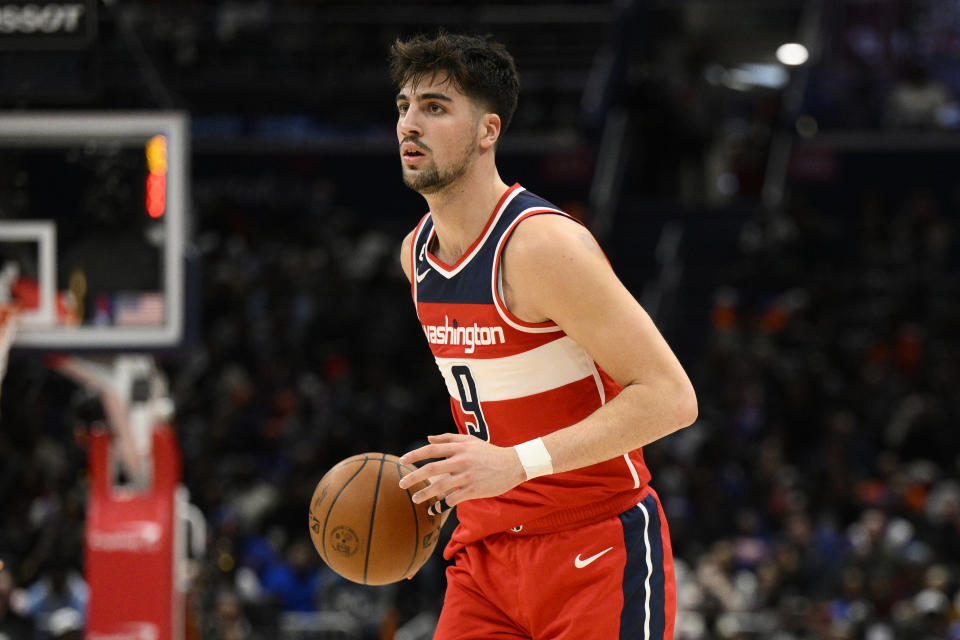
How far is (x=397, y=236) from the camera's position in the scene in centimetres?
1773

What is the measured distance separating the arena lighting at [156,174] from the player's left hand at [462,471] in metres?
4.81

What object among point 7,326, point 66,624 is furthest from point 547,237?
point 66,624

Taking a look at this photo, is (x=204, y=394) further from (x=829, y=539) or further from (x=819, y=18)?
(x=819, y=18)

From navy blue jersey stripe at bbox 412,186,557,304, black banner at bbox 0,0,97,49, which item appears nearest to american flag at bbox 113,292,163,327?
black banner at bbox 0,0,97,49

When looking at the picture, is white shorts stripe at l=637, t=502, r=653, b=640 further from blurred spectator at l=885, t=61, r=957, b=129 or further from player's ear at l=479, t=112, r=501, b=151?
blurred spectator at l=885, t=61, r=957, b=129

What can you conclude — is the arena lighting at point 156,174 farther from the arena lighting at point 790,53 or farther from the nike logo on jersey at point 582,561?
the arena lighting at point 790,53

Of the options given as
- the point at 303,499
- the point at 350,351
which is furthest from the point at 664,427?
the point at 350,351

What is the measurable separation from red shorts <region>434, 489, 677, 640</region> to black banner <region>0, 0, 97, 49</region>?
404 cm

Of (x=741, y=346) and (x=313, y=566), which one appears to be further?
(x=741, y=346)

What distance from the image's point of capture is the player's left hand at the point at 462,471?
11.0 feet

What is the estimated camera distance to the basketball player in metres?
3.74

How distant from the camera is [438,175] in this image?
12.5 feet

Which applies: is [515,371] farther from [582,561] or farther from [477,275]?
[582,561]

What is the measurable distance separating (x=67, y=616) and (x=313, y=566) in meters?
2.23
